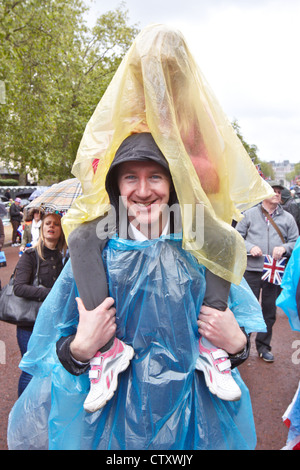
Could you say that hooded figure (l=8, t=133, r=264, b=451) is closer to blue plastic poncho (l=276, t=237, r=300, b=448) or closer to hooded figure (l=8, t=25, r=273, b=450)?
hooded figure (l=8, t=25, r=273, b=450)

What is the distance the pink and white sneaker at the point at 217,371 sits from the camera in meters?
1.25

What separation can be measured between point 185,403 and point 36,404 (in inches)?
28.0

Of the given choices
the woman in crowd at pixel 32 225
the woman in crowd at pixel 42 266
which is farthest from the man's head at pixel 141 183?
the woman in crowd at pixel 32 225

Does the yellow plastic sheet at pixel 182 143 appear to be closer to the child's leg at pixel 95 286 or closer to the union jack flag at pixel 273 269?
the child's leg at pixel 95 286

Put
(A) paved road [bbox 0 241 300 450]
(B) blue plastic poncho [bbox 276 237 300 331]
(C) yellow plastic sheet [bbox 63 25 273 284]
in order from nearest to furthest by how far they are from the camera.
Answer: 1. (C) yellow plastic sheet [bbox 63 25 273 284]
2. (B) blue plastic poncho [bbox 276 237 300 331]
3. (A) paved road [bbox 0 241 300 450]

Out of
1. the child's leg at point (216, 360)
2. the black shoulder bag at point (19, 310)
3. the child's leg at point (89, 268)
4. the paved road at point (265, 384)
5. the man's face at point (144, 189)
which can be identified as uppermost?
the man's face at point (144, 189)

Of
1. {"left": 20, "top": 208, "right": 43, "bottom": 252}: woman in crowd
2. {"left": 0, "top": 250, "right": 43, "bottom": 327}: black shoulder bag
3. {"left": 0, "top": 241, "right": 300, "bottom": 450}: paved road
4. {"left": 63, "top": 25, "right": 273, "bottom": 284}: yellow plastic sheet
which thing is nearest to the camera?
{"left": 63, "top": 25, "right": 273, "bottom": 284}: yellow plastic sheet

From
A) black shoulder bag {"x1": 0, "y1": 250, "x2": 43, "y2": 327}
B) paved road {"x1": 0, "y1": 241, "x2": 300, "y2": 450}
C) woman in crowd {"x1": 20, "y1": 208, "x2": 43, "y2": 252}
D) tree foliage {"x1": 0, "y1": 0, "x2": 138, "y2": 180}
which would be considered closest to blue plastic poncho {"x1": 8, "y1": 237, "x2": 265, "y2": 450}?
black shoulder bag {"x1": 0, "y1": 250, "x2": 43, "y2": 327}

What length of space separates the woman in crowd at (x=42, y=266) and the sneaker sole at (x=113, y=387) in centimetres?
152

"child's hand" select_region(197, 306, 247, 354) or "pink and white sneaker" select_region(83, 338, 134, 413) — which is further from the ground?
"child's hand" select_region(197, 306, 247, 354)

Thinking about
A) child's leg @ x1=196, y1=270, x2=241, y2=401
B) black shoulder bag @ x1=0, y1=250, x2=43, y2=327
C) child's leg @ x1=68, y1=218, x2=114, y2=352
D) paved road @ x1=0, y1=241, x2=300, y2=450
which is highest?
child's leg @ x1=68, y1=218, x2=114, y2=352

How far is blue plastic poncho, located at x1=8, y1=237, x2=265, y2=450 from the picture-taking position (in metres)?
1.27

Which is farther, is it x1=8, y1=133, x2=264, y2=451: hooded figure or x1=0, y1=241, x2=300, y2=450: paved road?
x1=0, y1=241, x2=300, y2=450: paved road
